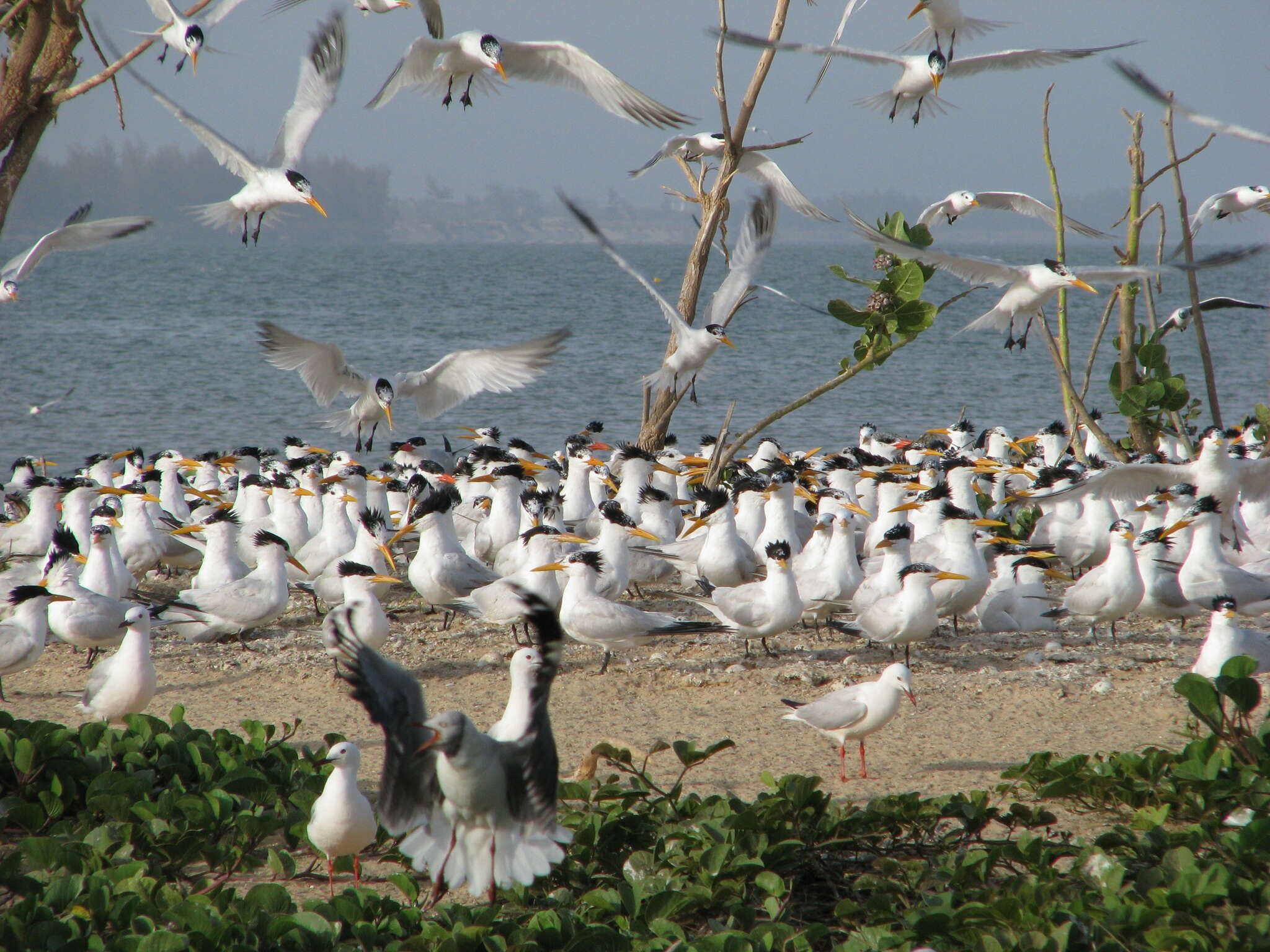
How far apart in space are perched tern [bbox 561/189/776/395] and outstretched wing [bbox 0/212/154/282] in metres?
3.28

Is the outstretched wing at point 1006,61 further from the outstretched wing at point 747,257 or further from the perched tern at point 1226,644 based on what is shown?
the perched tern at point 1226,644

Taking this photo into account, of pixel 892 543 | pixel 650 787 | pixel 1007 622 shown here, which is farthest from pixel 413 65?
pixel 650 787

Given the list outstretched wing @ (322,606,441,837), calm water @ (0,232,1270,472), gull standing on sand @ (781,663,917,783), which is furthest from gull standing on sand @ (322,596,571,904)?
calm water @ (0,232,1270,472)

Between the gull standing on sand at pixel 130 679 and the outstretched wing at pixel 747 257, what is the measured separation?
4.78 m

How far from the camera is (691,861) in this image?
3307mm

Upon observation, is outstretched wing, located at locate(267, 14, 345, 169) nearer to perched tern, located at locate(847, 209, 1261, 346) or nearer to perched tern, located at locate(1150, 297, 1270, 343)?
perched tern, located at locate(847, 209, 1261, 346)

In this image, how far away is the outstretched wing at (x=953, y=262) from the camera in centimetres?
618

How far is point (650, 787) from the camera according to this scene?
12.8 ft

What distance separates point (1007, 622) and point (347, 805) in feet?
14.9

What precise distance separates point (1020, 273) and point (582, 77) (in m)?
3.27

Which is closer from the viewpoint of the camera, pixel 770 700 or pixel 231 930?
pixel 231 930

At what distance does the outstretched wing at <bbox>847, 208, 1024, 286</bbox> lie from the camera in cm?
618

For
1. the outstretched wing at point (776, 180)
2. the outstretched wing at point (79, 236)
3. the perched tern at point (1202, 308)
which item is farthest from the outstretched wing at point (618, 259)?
the perched tern at point (1202, 308)

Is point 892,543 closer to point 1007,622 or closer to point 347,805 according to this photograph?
point 1007,622
